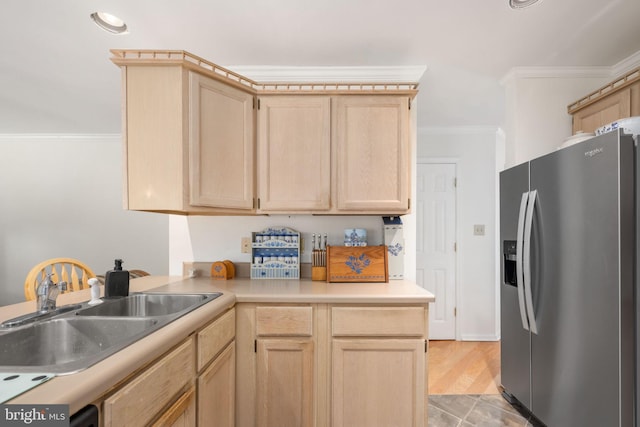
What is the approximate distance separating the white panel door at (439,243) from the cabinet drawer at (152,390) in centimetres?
292

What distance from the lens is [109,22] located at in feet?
6.01

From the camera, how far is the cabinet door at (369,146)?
202 cm

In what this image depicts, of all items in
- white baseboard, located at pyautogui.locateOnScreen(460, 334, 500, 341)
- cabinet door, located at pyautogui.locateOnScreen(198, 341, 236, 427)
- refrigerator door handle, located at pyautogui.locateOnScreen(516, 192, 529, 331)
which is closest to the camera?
cabinet door, located at pyautogui.locateOnScreen(198, 341, 236, 427)

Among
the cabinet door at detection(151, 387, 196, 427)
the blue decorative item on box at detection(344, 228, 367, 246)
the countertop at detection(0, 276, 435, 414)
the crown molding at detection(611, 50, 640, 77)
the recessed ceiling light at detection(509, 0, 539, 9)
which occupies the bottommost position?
the cabinet door at detection(151, 387, 196, 427)

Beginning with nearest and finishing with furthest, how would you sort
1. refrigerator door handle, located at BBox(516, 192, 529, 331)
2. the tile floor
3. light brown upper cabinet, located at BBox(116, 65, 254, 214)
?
light brown upper cabinet, located at BBox(116, 65, 254, 214)
refrigerator door handle, located at BBox(516, 192, 529, 331)
the tile floor

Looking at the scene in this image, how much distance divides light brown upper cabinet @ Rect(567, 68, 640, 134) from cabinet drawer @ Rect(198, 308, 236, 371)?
258 cm

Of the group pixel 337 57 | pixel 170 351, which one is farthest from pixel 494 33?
pixel 170 351

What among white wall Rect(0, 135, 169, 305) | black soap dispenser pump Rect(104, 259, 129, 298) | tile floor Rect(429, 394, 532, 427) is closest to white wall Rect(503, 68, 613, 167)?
tile floor Rect(429, 394, 532, 427)

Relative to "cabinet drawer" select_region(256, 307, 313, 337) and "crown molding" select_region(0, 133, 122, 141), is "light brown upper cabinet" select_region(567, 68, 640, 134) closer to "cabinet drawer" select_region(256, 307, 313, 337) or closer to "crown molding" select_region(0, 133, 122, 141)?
"cabinet drawer" select_region(256, 307, 313, 337)

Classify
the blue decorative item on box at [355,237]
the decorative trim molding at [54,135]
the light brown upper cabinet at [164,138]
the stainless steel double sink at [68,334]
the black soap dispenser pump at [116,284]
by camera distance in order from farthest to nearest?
the decorative trim molding at [54,135] → the blue decorative item on box at [355,237] → the light brown upper cabinet at [164,138] → the black soap dispenser pump at [116,284] → the stainless steel double sink at [68,334]

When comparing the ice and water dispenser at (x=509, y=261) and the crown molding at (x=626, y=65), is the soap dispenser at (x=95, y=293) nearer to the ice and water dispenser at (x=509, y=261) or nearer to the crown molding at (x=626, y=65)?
the ice and water dispenser at (x=509, y=261)

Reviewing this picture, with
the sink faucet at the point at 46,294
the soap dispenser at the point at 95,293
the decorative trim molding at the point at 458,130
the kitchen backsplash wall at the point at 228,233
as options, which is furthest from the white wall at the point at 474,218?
the sink faucet at the point at 46,294

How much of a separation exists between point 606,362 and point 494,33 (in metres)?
1.85

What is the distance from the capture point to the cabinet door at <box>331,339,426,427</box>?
1.69 meters
